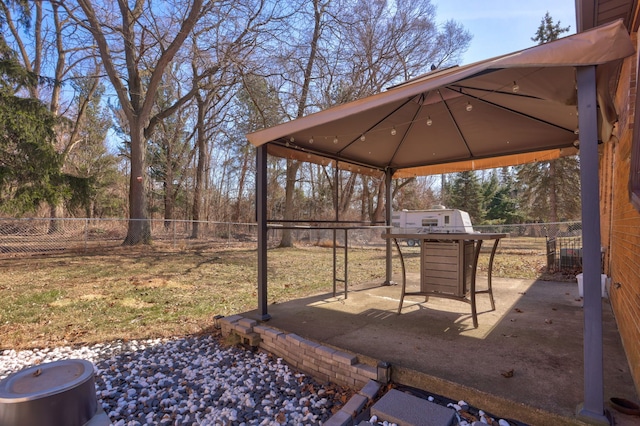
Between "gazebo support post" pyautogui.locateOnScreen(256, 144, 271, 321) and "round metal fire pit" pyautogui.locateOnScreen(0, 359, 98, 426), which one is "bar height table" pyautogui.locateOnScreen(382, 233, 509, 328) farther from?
"round metal fire pit" pyautogui.locateOnScreen(0, 359, 98, 426)

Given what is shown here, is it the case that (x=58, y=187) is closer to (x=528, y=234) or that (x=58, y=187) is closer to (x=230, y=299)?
(x=230, y=299)

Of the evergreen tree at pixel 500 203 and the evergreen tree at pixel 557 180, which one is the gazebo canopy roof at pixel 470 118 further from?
the evergreen tree at pixel 500 203

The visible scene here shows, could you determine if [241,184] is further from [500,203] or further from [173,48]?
[500,203]

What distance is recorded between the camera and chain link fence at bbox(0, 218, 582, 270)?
6.62 m

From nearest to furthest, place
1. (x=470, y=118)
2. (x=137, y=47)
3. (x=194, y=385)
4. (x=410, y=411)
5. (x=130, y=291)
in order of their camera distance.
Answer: (x=410, y=411), (x=194, y=385), (x=470, y=118), (x=130, y=291), (x=137, y=47)

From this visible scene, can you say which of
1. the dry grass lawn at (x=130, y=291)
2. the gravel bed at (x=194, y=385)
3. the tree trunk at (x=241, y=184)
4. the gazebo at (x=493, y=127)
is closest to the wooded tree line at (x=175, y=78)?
the tree trunk at (x=241, y=184)

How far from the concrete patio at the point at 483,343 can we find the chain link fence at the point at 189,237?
1.01 metres

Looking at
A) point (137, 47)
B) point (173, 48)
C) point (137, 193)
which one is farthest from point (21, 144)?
point (173, 48)

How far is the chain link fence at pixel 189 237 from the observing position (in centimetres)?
662

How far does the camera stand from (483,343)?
2.48 m

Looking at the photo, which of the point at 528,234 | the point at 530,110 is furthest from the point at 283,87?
the point at 528,234

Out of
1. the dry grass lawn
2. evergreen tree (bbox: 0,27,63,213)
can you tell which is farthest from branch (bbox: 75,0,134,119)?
the dry grass lawn

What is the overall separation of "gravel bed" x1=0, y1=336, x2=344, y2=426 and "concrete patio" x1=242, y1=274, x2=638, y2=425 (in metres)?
0.41

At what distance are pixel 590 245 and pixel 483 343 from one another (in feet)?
4.09
